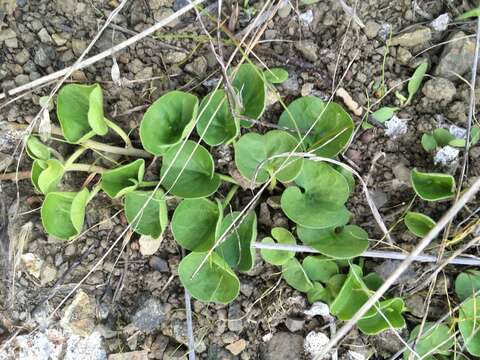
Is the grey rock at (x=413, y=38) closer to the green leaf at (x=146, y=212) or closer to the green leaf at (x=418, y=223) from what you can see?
the green leaf at (x=418, y=223)

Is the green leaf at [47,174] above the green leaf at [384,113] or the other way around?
above

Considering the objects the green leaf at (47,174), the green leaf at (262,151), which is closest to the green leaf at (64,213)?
the green leaf at (47,174)

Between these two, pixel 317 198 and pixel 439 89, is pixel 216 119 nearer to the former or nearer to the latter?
pixel 317 198

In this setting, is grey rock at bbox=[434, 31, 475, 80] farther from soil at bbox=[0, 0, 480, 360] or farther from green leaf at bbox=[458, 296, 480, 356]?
green leaf at bbox=[458, 296, 480, 356]

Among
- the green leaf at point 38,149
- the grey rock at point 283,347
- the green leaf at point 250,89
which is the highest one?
the green leaf at point 38,149

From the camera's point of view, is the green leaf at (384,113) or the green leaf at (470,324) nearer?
the green leaf at (470,324)

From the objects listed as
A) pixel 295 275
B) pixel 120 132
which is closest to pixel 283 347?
pixel 295 275
